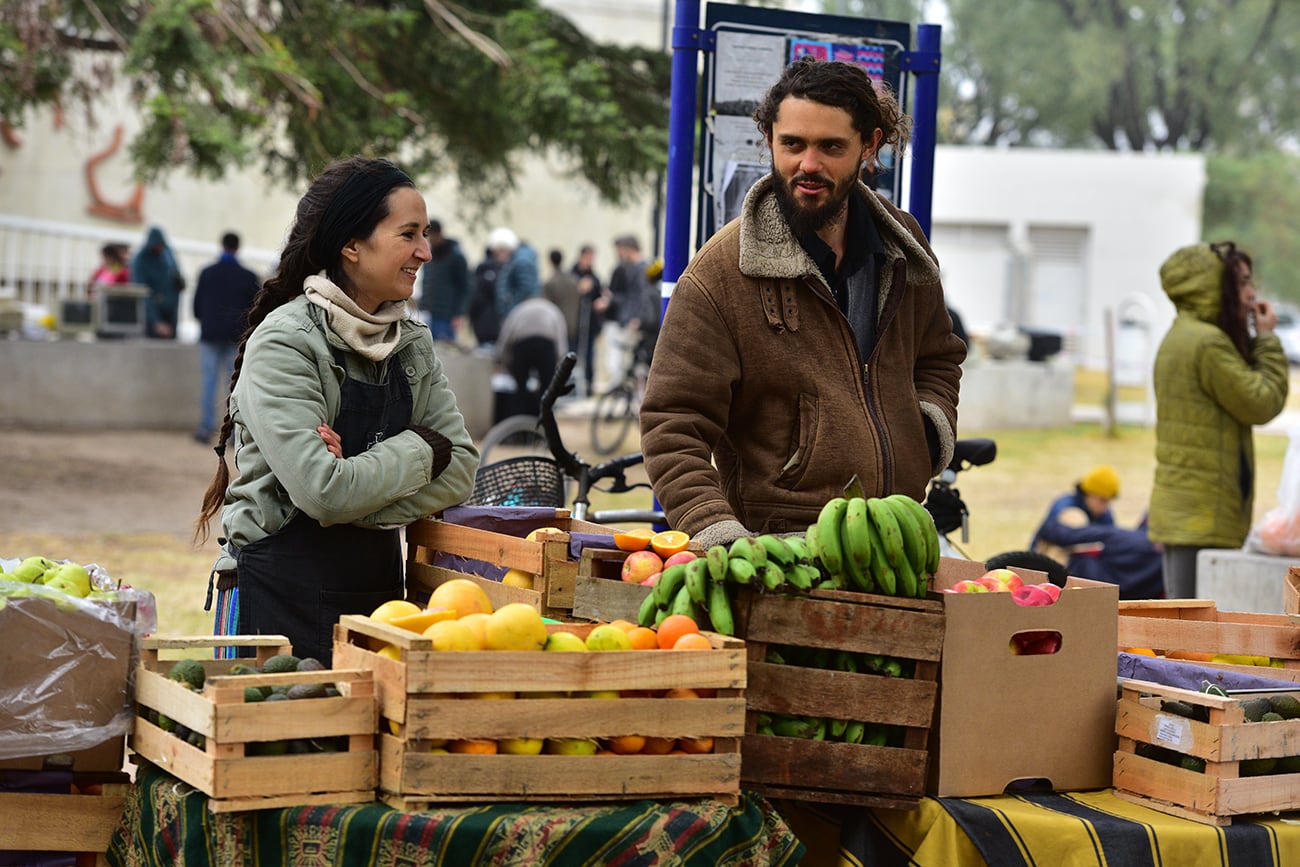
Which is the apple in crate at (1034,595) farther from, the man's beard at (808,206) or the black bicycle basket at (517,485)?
the black bicycle basket at (517,485)

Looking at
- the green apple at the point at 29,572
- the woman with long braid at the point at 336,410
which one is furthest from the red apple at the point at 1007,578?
the green apple at the point at 29,572

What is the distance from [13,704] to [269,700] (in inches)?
22.5

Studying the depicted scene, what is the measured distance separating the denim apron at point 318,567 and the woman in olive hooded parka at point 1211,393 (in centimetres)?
435

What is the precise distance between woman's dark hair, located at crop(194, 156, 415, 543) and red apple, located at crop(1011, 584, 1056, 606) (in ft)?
5.30

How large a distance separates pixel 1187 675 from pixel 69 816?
91.6 inches

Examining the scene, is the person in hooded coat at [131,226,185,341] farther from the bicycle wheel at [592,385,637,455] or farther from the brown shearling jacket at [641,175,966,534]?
the brown shearling jacket at [641,175,966,534]

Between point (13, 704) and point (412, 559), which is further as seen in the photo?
point (412, 559)

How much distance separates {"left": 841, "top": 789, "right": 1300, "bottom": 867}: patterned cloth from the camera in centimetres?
295

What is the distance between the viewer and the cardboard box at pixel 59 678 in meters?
2.96

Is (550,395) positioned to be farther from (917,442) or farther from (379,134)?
(379,134)

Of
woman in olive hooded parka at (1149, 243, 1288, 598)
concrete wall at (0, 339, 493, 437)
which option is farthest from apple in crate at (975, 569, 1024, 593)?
concrete wall at (0, 339, 493, 437)

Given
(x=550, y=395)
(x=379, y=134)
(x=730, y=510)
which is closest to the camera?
(x=730, y=510)

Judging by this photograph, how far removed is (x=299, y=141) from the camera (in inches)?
465

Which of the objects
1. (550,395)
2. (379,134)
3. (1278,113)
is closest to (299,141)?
(379,134)
